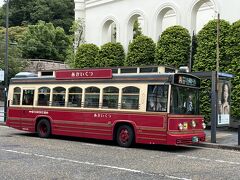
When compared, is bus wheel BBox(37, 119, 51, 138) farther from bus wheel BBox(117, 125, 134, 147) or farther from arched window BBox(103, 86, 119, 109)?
bus wheel BBox(117, 125, 134, 147)

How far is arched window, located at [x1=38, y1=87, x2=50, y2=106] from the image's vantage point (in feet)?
60.8

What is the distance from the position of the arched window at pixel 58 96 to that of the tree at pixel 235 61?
9069 millimetres

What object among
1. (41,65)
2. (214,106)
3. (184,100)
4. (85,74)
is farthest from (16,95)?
(41,65)

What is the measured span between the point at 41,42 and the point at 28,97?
182ft

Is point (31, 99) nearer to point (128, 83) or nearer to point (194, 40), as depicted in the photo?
point (128, 83)

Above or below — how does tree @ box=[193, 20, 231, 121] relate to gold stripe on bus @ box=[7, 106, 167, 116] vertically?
above

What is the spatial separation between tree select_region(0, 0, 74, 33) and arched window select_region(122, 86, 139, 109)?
69.0 metres

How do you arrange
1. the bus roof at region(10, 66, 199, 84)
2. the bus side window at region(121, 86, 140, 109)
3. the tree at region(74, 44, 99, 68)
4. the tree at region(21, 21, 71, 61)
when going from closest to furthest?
the bus roof at region(10, 66, 199, 84), the bus side window at region(121, 86, 140, 109), the tree at region(74, 44, 99, 68), the tree at region(21, 21, 71, 61)

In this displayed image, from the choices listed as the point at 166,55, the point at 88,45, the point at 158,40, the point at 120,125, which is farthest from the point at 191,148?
the point at 88,45

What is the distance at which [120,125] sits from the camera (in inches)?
630

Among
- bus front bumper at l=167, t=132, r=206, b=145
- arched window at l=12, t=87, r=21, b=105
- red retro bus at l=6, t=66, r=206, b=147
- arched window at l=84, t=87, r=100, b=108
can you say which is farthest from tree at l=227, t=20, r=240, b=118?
arched window at l=12, t=87, r=21, b=105

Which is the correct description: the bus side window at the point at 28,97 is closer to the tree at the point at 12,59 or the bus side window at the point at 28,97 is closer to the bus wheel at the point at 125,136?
the bus wheel at the point at 125,136

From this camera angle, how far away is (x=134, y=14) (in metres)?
29.3

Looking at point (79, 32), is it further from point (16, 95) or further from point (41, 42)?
point (41, 42)
